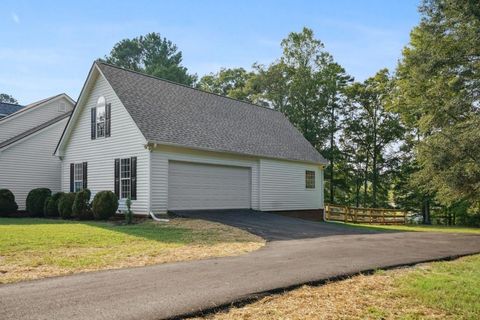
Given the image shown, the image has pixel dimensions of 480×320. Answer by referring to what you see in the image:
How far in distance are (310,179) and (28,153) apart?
617 inches

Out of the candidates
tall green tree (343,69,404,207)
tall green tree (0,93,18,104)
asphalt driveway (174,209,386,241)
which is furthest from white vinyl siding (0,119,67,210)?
tall green tree (0,93,18,104)

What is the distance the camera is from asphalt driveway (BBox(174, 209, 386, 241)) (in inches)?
530

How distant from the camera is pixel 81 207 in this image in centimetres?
1716

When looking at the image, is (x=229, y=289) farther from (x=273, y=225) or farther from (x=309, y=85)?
(x=309, y=85)

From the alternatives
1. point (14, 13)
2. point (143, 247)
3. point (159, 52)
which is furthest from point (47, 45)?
point (159, 52)

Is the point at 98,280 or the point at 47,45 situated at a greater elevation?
the point at 47,45

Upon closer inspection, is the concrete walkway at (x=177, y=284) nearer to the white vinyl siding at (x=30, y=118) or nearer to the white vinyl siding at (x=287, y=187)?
the white vinyl siding at (x=287, y=187)

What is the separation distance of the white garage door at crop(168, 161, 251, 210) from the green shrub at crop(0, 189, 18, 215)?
8.51m

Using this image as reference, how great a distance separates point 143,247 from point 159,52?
4658 cm

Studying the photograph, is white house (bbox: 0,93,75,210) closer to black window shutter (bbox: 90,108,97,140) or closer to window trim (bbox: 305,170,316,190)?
black window shutter (bbox: 90,108,97,140)

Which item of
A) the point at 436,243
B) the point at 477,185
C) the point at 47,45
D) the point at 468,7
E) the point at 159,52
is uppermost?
the point at 159,52

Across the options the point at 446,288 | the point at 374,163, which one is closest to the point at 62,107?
the point at 374,163

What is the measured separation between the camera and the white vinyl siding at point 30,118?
23.8m

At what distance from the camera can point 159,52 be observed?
5281 cm
